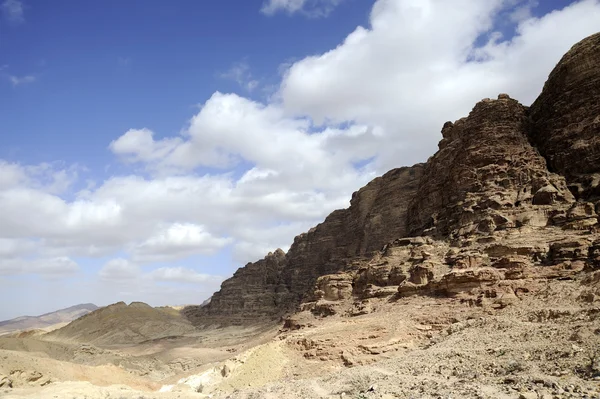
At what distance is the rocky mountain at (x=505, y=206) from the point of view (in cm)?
2528

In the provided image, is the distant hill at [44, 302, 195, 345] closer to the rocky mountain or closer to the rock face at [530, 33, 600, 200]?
the rocky mountain

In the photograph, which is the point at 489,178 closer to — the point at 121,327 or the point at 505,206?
the point at 505,206

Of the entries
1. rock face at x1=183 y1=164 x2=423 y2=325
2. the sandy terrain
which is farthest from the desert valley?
rock face at x1=183 y1=164 x2=423 y2=325

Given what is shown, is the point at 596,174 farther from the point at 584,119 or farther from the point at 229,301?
the point at 229,301

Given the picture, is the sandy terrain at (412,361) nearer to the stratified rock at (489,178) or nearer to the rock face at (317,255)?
the stratified rock at (489,178)

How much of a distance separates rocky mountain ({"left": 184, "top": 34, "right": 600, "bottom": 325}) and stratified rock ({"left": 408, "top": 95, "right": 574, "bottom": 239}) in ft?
0.27

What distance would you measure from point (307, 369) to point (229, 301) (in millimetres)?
78193

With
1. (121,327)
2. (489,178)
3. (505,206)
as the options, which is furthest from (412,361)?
(121,327)

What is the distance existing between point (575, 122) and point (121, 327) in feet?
280

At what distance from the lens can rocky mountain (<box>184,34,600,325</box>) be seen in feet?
82.9

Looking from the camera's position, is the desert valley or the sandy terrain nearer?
the sandy terrain

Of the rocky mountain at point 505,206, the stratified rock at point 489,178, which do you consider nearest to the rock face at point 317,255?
the stratified rock at point 489,178

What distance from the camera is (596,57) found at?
34719 mm

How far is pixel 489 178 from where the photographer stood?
34812mm
